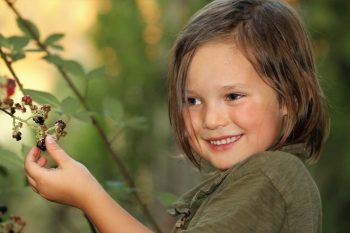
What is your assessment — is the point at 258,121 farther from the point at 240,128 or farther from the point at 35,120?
the point at 35,120

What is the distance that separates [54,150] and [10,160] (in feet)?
1.17

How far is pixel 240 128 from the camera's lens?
1.53 m

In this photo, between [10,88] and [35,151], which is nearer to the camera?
[35,151]

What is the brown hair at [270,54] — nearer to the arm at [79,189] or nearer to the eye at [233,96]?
the eye at [233,96]

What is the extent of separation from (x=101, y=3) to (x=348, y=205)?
2.79m

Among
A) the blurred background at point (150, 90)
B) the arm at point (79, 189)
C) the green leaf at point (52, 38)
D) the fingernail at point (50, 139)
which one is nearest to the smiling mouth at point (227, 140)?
the arm at point (79, 189)

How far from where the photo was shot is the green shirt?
1336 mm

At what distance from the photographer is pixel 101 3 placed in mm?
6859

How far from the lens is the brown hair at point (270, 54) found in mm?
1573

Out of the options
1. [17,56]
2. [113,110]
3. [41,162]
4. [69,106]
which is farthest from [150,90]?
[41,162]

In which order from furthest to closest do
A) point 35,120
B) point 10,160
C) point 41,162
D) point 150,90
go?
point 150,90 < point 10,160 < point 41,162 < point 35,120

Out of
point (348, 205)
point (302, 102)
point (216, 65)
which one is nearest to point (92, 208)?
point (216, 65)

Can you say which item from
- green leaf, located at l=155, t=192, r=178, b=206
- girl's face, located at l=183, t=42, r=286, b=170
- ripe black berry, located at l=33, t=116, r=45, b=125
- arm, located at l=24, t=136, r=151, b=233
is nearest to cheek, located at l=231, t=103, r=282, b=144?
girl's face, located at l=183, t=42, r=286, b=170

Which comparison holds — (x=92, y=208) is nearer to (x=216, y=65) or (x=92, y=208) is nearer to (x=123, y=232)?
(x=123, y=232)
